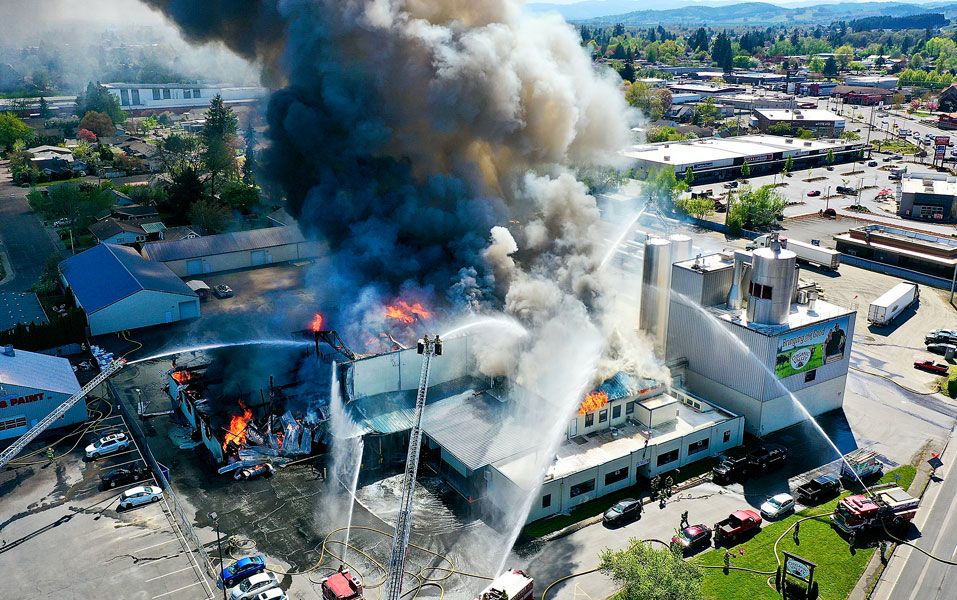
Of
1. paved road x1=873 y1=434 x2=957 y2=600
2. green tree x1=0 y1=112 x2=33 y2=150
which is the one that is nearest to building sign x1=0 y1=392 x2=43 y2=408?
paved road x1=873 y1=434 x2=957 y2=600

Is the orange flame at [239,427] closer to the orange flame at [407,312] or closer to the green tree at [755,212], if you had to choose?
the orange flame at [407,312]

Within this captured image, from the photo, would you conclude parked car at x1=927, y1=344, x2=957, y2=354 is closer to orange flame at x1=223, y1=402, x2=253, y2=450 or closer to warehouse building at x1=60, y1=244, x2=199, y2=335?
orange flame at x1=223, y1=402, x2=253, y2=450

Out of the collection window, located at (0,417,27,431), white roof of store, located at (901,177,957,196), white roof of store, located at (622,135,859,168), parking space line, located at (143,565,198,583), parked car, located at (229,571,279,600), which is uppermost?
white roof of store, located at (622,135,859,168)

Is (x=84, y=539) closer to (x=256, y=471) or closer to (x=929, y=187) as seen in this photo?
(x=256, y=471)

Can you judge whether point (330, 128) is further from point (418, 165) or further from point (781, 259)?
point (781, 259)

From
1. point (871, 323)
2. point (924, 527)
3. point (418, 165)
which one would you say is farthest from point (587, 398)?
point (871, 323)

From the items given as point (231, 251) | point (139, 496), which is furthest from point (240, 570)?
point (231, 251)
